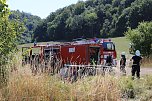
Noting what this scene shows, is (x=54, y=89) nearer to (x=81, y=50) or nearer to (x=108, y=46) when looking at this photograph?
(x=81, y=50)

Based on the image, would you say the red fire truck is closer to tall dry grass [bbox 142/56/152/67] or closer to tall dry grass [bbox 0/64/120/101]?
tall dry grass [bbox 142/56/152/67]

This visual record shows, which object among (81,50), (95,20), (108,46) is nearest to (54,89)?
(81,50)

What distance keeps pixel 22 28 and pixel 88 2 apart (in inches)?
4989

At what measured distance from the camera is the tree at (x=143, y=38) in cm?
3234

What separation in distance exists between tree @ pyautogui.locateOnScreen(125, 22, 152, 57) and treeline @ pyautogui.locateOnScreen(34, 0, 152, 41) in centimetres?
6285

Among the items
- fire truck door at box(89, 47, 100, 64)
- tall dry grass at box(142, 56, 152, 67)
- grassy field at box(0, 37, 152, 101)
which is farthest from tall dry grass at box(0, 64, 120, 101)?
tall dry grass at box(142, 56, 152, 67)

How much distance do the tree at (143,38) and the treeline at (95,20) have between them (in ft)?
206

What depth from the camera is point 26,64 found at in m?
7.41

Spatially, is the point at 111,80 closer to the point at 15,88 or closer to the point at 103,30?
the point at 15,88

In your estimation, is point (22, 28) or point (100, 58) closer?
point (22, 28)

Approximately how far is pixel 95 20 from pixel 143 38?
8386 centimetres

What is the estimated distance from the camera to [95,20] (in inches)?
4567

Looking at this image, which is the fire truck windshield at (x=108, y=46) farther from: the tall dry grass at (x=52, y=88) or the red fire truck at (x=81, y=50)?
the tall dry grass at (x=52, y=88)

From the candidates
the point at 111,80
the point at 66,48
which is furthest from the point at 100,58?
the point at 111,80
